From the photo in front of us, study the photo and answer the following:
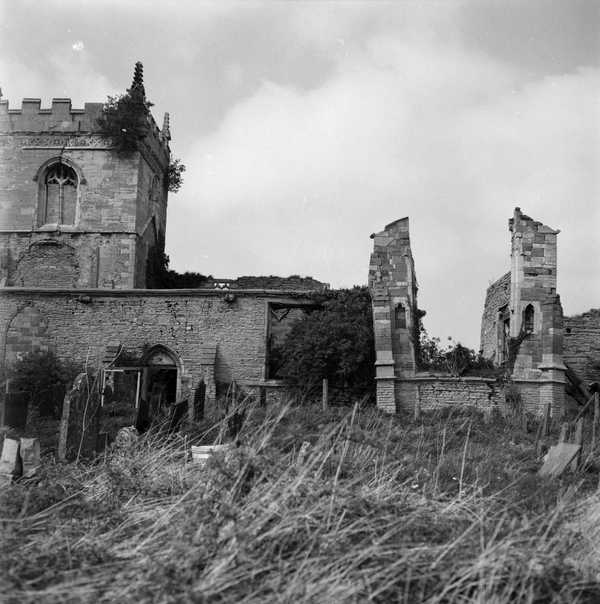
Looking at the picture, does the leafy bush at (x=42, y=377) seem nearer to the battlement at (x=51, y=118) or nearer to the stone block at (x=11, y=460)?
the battlement at (x=51, y=118)

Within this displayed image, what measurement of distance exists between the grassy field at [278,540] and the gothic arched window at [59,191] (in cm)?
2638

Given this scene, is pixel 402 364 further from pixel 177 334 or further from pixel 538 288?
pixel 177 334

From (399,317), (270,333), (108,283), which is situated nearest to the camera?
(399,317)

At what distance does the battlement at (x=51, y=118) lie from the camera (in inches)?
1256

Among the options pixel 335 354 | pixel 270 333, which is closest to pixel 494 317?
pixel 335 354

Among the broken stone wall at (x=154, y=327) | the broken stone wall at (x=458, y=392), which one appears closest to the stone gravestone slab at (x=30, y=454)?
the broken stone wall at (x=458, y=392)

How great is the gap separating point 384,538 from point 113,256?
27405 mm

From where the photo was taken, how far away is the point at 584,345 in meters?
25.9

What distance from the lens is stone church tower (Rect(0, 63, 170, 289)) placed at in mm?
31250

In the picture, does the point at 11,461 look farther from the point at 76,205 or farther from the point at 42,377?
the point at 76,205

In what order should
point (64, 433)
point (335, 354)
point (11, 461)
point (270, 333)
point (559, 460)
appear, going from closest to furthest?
point (11, 461) < point (64, 433) < point (559, 460) < point (335, 354) < point (270, 333)

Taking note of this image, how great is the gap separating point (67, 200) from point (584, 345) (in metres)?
20.4

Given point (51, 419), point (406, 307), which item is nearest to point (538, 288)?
point (406, 307)

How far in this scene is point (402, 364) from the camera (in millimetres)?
21625
